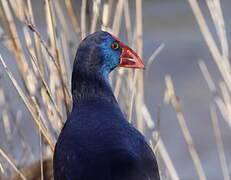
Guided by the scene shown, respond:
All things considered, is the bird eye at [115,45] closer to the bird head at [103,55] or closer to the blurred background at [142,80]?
the bird head at [103,55]

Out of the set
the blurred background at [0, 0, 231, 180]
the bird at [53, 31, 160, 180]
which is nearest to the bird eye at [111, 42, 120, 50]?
the bird at [53, 31, 160, 180]

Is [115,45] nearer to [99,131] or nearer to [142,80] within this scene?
[142,80]

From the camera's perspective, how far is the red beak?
355 cm

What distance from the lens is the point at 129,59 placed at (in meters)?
3.57

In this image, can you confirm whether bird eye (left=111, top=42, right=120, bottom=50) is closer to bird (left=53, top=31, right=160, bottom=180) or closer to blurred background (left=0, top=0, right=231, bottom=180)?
bird (left=53, top=31, right=160, bottom=180)

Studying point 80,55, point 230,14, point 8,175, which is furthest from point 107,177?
point 230,14

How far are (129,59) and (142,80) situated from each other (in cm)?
16

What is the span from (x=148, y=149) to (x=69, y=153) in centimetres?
27

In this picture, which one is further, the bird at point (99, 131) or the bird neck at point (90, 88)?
the bird neck at point (90, 88)

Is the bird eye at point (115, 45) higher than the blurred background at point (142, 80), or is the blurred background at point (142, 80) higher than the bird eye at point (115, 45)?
the bird eye at point (115, 45)

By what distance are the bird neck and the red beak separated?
0.08 meters

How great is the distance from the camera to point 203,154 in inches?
224

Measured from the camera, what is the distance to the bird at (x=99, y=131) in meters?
3.11

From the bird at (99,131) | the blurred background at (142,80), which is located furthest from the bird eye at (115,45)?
the blurred background at (142,80)
